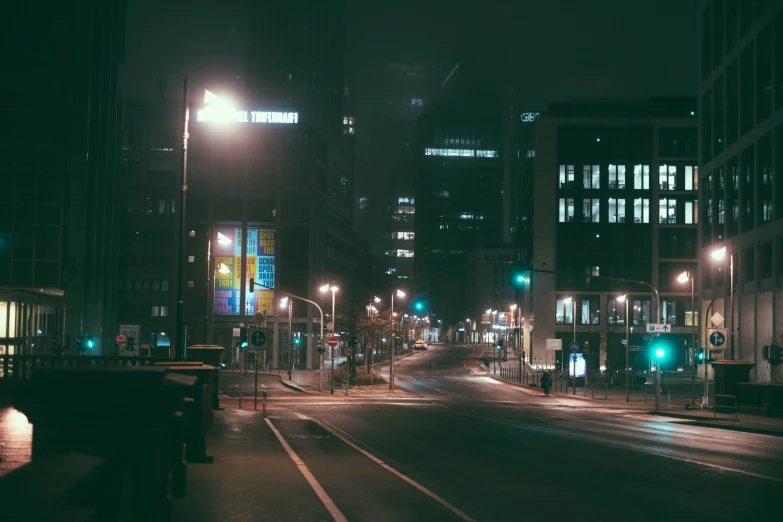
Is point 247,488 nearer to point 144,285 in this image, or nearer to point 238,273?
point 238,273

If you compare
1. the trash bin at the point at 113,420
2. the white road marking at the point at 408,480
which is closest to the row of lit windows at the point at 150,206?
the white road marking at the point at 408,480

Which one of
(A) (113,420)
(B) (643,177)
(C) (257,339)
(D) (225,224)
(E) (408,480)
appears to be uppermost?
(B) (643,177)

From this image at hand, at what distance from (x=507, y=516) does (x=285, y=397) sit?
127 feet

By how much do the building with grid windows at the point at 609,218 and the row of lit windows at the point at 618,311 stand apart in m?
0.13

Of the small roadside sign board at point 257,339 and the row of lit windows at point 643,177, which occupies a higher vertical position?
the row of lit windows at point 643,177

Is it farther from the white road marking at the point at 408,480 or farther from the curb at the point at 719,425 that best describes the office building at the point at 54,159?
the curb at the point at 719,425

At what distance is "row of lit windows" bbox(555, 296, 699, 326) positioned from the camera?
107062mm

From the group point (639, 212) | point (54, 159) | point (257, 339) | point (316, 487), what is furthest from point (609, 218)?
point (316, 487)

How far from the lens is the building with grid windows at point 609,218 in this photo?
354 ft

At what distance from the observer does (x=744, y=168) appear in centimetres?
6519

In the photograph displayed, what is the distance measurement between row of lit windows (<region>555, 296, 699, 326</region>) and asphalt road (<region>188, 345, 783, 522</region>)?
69.9 m

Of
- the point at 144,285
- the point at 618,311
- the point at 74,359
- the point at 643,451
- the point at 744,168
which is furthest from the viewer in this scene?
the point at 618,311

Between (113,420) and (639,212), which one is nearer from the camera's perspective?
(113,420)

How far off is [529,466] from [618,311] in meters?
92.4
